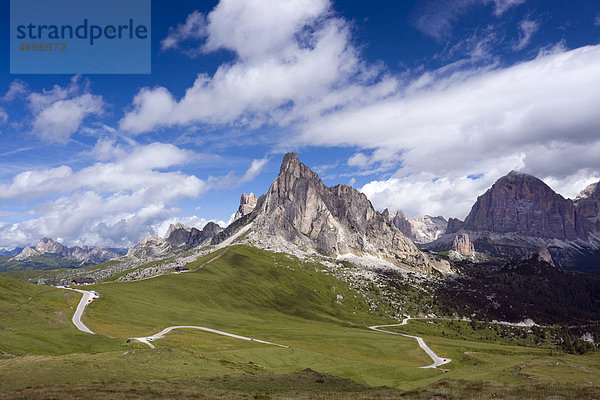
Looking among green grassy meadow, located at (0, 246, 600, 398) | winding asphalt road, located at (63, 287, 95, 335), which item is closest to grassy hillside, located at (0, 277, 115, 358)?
green grassy meadow, located at (0, 246, 600, 398)

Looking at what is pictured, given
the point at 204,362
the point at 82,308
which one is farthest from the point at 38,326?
the point at 204,362

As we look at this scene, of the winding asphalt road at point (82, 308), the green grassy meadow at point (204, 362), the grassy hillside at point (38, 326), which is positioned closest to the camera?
the green grassy meadow at point (204, 362)

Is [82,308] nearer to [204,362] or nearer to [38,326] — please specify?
[38,326]

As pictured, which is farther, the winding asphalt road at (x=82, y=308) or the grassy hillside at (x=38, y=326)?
the winding asphalt road at (x=82, y=308)

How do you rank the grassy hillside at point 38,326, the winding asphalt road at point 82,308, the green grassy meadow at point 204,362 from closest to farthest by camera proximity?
the green grassy meadow at point 204,362 < the grassy hillside at point 38,326 < the winding asphalt road at point 82,308

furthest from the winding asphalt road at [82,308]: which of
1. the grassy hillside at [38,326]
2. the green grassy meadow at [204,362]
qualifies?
the green grassy meadow at [204,362]

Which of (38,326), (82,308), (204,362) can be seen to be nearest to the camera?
(204,362)

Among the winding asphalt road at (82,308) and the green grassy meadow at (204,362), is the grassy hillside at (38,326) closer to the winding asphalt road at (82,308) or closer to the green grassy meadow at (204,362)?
the green grassy meadow at (204,362)

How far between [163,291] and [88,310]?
66.6 metres

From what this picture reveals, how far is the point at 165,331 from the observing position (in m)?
106

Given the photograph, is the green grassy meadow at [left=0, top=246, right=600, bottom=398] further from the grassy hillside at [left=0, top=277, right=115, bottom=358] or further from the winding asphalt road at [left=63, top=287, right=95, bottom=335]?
the winding asphalt road at [left=63, top=287, right=95, bottom=335]

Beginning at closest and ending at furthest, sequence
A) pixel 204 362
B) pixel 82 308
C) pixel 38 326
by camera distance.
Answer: pixel 204 362 → pixel 38 326 → pixel 82 308

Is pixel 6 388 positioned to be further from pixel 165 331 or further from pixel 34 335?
pixel 165 331

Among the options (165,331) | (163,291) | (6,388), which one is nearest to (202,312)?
(163,291)
